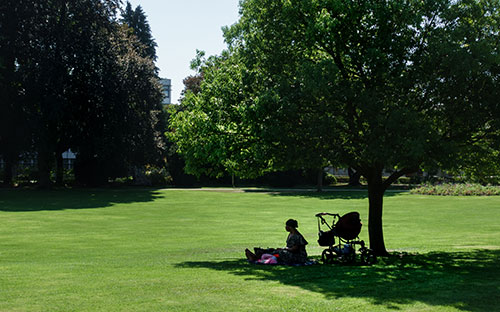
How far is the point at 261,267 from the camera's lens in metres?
12.0

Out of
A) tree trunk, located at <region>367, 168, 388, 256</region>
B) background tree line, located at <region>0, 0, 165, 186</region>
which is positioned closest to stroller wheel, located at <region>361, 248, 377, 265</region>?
tree trunk, located at <region>367, 168, 388, 256</region>

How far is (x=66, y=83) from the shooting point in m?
41.5

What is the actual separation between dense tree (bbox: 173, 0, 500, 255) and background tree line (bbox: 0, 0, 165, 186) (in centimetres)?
2947

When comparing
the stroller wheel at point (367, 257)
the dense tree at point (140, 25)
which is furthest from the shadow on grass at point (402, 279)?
the dense tree at point (140, 25)

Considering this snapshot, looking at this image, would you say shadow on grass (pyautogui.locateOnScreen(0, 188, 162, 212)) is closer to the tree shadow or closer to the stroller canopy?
the tree shadow

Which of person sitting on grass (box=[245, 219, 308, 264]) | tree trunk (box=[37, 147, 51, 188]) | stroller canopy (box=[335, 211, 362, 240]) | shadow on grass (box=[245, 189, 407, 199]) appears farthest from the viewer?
tree trunk (box=[37, 147, 51, 188])

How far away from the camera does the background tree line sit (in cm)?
4047

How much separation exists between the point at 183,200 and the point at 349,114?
26.3 metres

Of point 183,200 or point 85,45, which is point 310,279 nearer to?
point 183,200

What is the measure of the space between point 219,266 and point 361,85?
218 inches

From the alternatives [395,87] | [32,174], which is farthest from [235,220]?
[32,174]

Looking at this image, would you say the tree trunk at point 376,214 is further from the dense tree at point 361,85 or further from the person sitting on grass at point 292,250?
the person sitting on grass at point 292,250

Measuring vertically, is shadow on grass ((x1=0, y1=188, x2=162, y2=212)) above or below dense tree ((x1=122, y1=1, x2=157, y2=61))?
below

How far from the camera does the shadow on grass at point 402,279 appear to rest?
8.43 meters
